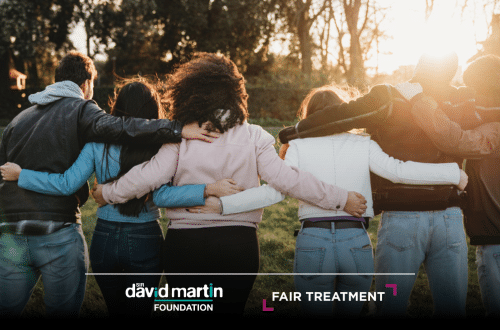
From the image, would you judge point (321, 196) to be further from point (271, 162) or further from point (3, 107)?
point (3, 107)

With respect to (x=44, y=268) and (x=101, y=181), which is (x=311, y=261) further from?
(x=44, y=268)

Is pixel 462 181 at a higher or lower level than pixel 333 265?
higher

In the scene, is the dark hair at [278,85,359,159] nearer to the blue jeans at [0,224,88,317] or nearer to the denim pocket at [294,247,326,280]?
the denim pocket at [294,247,326,280]

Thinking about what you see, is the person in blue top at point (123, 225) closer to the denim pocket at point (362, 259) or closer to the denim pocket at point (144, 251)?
the denim pocket at point (144, 251)

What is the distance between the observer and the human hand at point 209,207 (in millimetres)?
2260

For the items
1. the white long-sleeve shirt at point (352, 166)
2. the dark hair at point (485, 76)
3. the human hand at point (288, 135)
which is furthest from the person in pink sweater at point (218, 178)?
the dark hair at point (485, 76)

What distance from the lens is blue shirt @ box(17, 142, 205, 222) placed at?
2.27 metres

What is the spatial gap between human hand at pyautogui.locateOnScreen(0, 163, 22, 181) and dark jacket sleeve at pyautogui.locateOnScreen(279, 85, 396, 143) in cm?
164

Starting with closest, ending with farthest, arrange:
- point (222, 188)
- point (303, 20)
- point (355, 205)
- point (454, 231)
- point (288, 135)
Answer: point (222, 188) → point (355, 205) → point (454, 231) → point (288, 135) → point (303, 20)

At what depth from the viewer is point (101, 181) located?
256cm

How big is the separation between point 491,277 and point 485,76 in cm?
124

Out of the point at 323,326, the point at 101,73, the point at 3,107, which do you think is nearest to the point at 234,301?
the point at 323,326

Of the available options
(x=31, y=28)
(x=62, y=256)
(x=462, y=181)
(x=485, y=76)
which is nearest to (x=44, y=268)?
(x=62, y=256)

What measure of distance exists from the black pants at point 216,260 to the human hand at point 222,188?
0.66 feet
